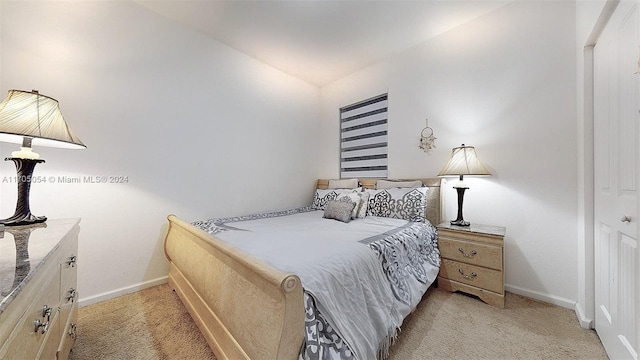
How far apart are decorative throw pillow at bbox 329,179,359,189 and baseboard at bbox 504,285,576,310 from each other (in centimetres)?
187

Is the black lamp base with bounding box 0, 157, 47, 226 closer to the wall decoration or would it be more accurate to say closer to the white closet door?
the white closet door

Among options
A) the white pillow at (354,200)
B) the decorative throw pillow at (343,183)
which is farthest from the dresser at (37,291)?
the decorative throw pillow at (343,183)

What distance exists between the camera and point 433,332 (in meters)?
1.53

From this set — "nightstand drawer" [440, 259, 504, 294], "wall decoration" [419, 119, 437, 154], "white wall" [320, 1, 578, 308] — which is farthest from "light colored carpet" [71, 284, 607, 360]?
"wall decoration" [419, 119, 437, 154]

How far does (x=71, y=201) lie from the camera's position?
1839mm

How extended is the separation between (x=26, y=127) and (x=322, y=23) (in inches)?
93.7

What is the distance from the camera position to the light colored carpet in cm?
136

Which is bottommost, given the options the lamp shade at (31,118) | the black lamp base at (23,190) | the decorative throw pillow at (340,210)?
the decorative throw pillow at (340,210)

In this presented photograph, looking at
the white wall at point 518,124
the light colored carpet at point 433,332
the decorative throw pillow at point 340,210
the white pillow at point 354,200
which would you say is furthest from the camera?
the white pillow at point 354,200

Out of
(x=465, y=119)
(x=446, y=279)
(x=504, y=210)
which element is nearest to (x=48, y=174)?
(x=446, y=279)

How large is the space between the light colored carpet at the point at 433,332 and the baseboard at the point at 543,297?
0.20ft

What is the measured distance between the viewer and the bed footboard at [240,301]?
2.79ft

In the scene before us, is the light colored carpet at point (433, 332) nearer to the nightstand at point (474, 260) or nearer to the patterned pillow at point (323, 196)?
the nightstand at point (474, 260)

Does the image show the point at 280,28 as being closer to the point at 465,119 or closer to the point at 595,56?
the point at 465,119
